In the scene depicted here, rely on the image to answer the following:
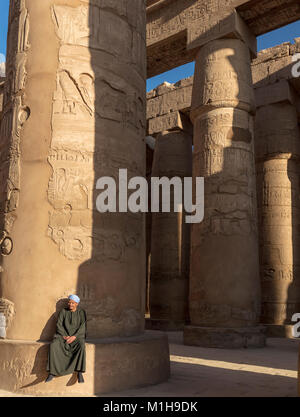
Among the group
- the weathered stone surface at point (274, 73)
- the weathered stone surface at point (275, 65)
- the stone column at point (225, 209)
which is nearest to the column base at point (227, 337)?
the stone column at point (225, 209)

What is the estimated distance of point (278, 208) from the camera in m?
13.4

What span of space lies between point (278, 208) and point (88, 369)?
9900mm

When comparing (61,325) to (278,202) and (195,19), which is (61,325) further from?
(278,202)

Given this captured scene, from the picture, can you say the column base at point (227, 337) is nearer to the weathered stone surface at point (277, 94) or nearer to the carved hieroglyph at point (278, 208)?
the carved hieroglyph at point (278, 208)

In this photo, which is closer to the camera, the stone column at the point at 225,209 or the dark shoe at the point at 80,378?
the dark shoe at the point at 80,378

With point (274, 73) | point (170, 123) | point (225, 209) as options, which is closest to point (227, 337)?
point (225, 209)

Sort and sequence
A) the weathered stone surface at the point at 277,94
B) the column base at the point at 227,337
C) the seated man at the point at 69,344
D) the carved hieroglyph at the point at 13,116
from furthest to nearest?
1. the weathered stone surface at the point at 277,94
2. the column base at the point at 227,337
3. the carved hieroglyph at the point at 13,116
4. the seated man at the point at 69,344

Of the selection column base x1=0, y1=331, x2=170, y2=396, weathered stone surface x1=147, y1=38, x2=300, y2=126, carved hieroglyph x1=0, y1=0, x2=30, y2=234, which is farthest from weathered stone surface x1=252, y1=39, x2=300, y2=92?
column base x1=0, y1=331, x2=170, y2=396

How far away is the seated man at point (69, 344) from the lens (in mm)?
4457

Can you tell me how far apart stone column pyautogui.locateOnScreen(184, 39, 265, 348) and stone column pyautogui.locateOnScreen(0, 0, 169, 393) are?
4521mm

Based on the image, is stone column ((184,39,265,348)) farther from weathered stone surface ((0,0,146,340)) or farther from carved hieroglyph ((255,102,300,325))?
weathered stone surface ((0,0,146,340))

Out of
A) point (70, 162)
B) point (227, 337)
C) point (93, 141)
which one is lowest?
point (227, 337)

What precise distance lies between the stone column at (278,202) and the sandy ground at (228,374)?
391 centimetres

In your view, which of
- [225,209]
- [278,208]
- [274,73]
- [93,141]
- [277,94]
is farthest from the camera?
[274,73]
